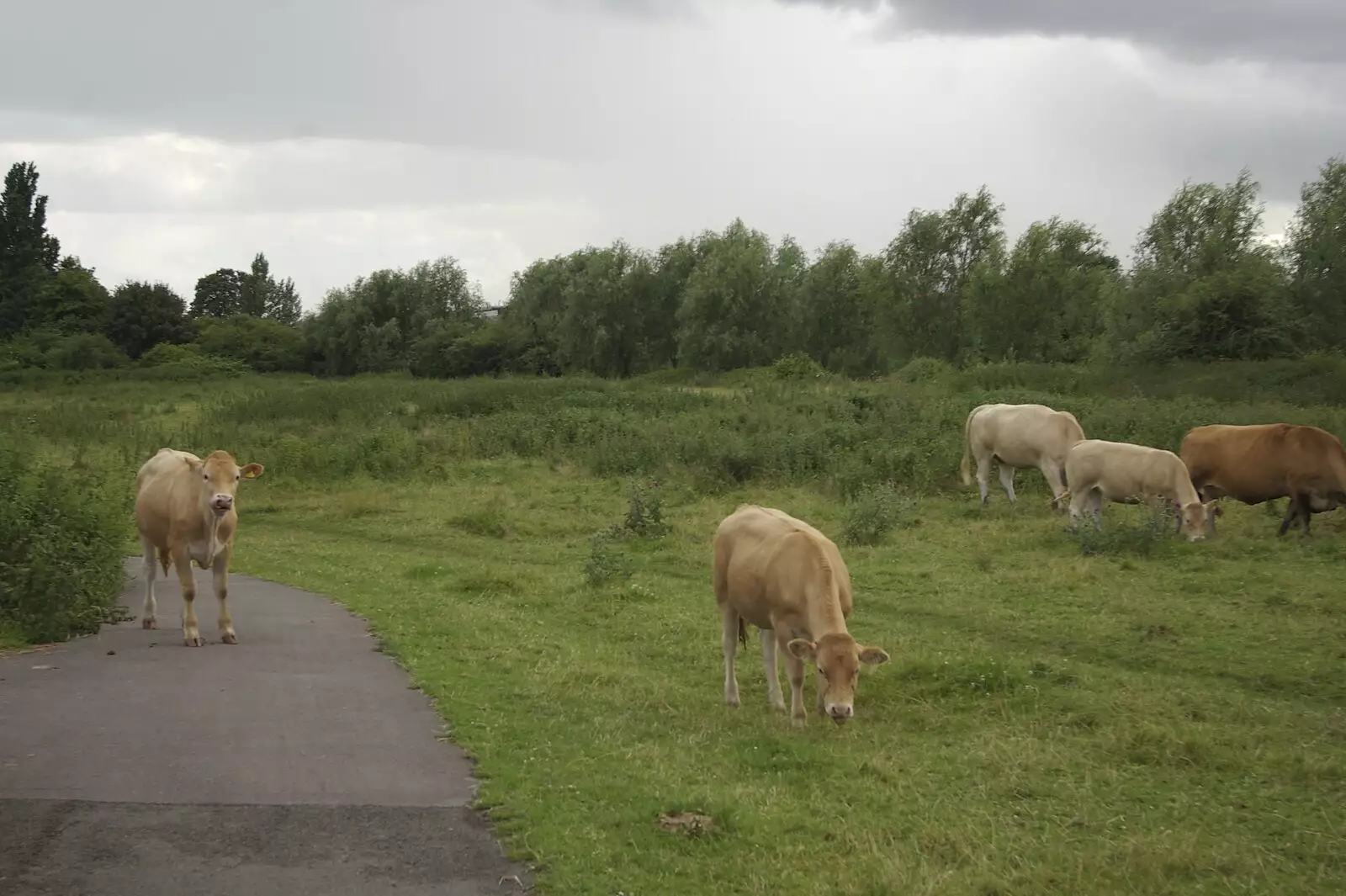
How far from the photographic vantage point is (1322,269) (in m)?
39.2

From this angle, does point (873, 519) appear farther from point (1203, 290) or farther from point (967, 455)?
point (1203, 290)

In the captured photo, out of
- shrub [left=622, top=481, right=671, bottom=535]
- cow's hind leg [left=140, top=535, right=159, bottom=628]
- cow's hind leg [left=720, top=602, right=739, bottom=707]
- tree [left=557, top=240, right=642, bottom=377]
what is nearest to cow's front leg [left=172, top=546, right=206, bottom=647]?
cow's hind leg [left=140, top=535, right=159, bottom=628]

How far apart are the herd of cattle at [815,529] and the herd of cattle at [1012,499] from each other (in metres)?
0.02

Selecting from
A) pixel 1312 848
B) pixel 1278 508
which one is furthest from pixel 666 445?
pixel 1312 848

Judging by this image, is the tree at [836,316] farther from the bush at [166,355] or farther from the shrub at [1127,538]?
the shrub at [1127,538]

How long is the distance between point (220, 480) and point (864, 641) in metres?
6.78

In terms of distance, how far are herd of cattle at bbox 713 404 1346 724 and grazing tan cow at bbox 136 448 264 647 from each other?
5333 mm

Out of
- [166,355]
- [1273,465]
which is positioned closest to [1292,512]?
[1273,465]

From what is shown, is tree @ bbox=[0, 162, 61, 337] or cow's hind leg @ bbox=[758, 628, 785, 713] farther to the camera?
tree @ bbox=[0, 162, 61, 337]

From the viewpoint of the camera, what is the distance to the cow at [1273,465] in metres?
17.8

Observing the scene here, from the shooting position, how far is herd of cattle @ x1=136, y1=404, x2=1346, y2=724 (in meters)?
8.84

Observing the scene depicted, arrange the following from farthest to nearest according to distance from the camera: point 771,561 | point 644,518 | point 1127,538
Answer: point 644,518
point 1127,538
point 771,561

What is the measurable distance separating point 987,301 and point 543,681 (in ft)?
154

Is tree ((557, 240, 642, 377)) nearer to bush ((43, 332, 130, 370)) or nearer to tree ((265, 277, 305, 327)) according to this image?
bush ((43, 332, 130, 370))
